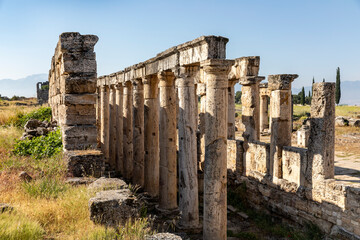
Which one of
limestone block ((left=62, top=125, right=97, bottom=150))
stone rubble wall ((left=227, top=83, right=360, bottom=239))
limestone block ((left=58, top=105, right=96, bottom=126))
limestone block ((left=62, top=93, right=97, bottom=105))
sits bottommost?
stone rubble wall ((left=227, top=83, right=360, bottom=239))

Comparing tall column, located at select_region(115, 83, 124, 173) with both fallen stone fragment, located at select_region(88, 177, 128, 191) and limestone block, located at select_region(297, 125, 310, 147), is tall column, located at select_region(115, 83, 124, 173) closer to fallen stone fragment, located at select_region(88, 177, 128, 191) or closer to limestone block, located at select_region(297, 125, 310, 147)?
limestone block, located at select_region(297, 125, 310, 147)

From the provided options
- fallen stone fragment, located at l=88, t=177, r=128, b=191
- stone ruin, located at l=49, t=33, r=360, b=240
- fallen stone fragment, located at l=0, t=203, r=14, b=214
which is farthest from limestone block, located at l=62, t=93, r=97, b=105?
fallen stone fragment, located at l=0, t=203, r=14, b=214

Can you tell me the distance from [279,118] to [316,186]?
2757mm

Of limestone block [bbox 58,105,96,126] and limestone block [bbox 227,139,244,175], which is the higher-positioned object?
limestone block [bbox 58,105,96,126]

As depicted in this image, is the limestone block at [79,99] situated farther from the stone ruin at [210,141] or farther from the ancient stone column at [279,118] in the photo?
the ancient stone column at [279,118]

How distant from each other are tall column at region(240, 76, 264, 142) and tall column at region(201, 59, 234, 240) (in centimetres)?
584

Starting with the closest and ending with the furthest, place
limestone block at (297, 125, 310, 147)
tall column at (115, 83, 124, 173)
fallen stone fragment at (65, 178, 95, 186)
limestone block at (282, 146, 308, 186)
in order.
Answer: fallen stone fragment at (65, 178, 95, 186), limestone block at (282, 146, 308, 186), tall column at (115, 83, 124, 173), limestone block at (297, 125, 310, 147)

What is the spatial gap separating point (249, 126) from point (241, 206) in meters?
3.41

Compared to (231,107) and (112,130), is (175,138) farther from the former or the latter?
(112,130)

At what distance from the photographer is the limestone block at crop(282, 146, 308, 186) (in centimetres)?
1044

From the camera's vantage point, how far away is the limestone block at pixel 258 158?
12.3 meters

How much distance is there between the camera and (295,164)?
1084cm

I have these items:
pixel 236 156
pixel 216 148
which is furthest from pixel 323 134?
pixel 236 156

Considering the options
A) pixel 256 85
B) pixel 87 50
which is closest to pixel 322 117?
pixel 256 85
